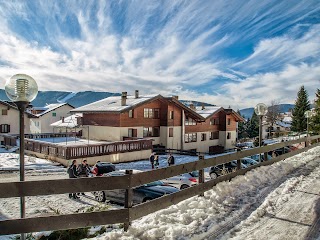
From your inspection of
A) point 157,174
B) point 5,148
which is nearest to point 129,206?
point 157,174

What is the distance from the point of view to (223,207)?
610cm

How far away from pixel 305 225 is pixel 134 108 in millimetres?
27682

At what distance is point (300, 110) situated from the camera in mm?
54812

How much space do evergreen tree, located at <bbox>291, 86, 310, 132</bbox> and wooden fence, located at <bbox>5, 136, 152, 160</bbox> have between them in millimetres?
39763

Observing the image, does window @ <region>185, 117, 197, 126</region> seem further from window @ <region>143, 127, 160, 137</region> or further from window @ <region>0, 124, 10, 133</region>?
window @ <region>0, 124, 10, 133</region>

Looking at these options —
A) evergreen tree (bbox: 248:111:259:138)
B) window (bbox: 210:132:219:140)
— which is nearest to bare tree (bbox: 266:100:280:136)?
evergreen tree (bbox: 248:111:259:138)

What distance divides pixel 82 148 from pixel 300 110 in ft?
156

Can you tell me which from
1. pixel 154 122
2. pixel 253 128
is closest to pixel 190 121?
pixel 154 122

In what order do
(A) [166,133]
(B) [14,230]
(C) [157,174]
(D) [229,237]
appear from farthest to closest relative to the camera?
(A) [166,133] < (C) [157,174] < (D) [229,237] < (B) [14,230]

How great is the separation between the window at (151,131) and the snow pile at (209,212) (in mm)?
26568

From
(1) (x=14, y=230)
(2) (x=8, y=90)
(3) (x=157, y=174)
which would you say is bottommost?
(1) (x=14, y=230)

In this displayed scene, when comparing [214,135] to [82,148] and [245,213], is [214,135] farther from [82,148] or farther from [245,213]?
[245,213]

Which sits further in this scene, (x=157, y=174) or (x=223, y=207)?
(x=223, y=207)

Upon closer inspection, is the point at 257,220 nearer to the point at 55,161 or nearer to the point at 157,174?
the point at 157,174
